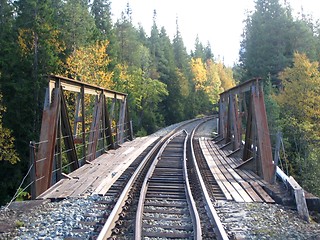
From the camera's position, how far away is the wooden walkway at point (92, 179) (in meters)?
7.21

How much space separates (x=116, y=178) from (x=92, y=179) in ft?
1.80

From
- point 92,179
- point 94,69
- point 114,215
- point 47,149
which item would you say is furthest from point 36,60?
point 114,215

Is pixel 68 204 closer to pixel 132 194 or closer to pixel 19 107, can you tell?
pixel 132 194

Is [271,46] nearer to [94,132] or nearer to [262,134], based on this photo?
[94,132]

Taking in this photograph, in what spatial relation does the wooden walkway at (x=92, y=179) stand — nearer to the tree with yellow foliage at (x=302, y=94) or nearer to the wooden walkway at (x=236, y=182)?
the wooden walkway at (x=236, y=182)

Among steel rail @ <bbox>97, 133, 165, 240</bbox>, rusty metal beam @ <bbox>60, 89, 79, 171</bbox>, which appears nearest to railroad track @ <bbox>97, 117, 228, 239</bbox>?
steel rail @ <bbox>97, 133, 165, 240</bbox>

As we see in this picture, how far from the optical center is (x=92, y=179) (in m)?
8.50

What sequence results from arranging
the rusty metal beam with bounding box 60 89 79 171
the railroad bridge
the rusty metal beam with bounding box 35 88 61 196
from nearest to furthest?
1. the railroad bridge
2. the rusty metal beam with bounding box 35 88 61 196
3. the rusty metal beam with bounding box 60 89 79 171

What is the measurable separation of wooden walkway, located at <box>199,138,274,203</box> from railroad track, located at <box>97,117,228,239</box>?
0.54 m

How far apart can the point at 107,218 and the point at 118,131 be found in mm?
10786

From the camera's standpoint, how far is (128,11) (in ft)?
222

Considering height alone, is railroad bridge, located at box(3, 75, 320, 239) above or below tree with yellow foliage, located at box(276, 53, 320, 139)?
below

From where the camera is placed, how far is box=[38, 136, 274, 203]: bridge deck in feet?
23.5

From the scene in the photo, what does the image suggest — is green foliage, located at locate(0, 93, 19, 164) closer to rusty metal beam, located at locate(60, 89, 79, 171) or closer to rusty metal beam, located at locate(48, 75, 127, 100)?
rusty metal beam, located at locate(48, 75, 127, 100)
